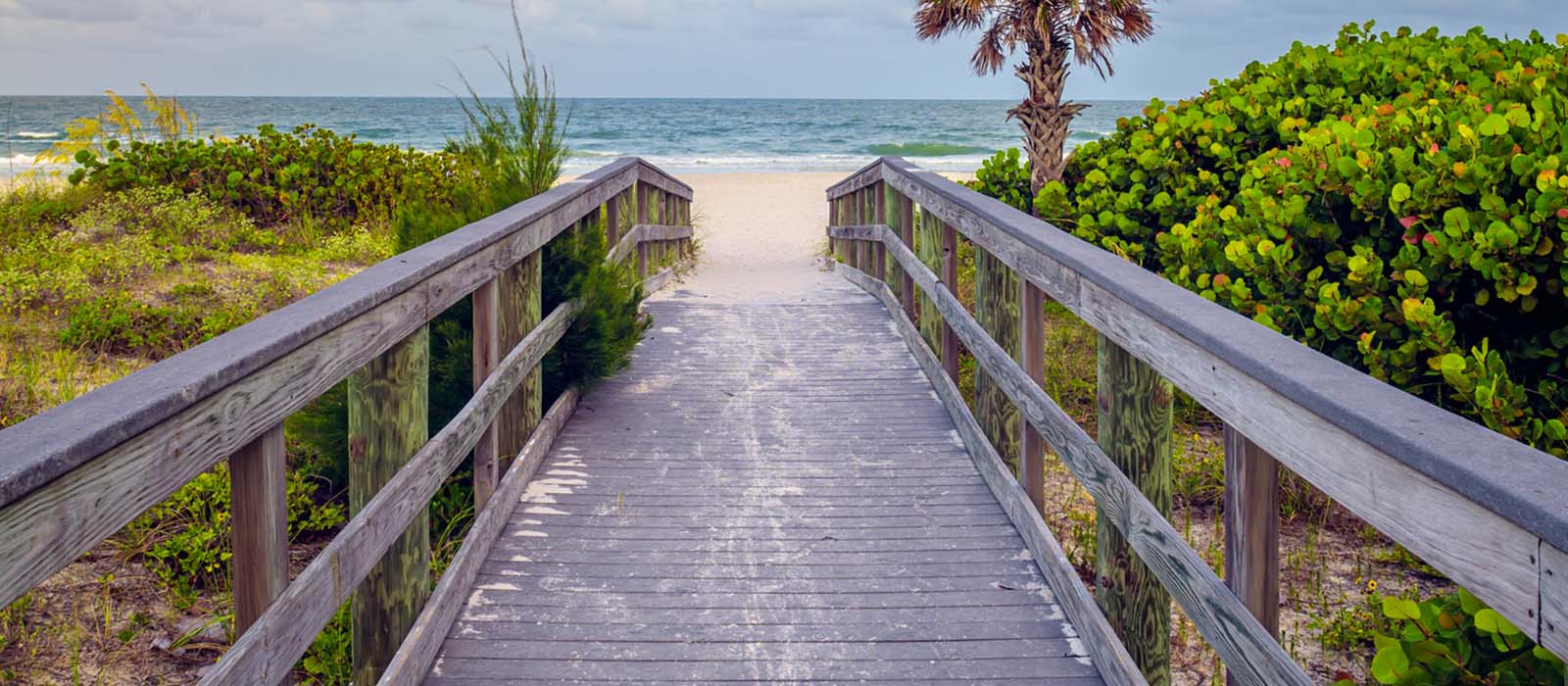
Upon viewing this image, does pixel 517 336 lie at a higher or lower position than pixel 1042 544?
higher

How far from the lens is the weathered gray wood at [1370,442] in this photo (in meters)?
1.38

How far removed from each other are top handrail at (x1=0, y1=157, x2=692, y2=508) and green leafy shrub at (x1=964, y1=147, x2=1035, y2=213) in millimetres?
8969

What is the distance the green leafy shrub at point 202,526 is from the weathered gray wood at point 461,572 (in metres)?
0.56

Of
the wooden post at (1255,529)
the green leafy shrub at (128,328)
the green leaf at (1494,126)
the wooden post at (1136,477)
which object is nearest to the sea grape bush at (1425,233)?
the green leaf at (1494,126)

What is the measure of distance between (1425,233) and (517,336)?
3.18 meters

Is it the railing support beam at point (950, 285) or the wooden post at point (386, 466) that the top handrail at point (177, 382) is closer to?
the wooden post at point (386, 466)

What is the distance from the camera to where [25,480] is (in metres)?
1.44

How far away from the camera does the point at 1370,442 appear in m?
1.66

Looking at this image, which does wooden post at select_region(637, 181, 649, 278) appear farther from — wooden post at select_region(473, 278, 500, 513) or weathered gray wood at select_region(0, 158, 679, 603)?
weathered gray wood at select_region(0, 158, 679, 603)

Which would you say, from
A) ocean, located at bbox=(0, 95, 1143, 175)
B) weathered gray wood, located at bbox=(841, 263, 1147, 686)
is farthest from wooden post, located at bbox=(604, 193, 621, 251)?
ocean, located at bbox=(0, 95, 1143, 175)

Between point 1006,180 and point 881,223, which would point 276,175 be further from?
point 1006,180

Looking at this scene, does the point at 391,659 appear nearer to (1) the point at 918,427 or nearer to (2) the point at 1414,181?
(1) the point at 918,427

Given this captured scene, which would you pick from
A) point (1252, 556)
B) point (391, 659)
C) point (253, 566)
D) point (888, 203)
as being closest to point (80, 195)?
point (888, 203)

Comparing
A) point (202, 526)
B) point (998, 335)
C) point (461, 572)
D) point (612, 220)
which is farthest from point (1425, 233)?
point (612, 220)
